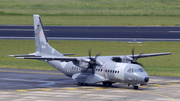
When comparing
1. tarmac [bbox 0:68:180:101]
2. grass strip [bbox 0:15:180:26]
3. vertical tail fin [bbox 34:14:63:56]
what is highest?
grass strip [bbox 0:15:180:26]

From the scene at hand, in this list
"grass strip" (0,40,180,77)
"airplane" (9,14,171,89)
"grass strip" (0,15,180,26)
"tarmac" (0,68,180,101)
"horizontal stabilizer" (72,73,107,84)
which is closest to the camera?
"tarmac" (0,68,180,101)

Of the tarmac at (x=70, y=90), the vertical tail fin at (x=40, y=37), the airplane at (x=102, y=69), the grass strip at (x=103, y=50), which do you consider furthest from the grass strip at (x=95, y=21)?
the airplane at (x=102, y=69)

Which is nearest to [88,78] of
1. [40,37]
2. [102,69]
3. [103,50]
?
[102,69]

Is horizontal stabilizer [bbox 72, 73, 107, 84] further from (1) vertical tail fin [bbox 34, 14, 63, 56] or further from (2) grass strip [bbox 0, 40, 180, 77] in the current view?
(2) grass strip [bbox 0, 40, 180, 77]

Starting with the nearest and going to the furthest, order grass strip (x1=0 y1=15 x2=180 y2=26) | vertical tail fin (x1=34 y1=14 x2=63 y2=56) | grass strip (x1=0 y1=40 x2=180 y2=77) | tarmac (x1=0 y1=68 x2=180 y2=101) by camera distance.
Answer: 1. tarmac (x1=0 y1=68 x2=180 y2=101)
2. vertical tail fin (x1=34 y1=14 x2=63 y2=56)
3. grass strip (x1=0 y1=40 x2=180 y2=77)
4. grass strip (x1=0 y1=15 x2=180 y2=26)

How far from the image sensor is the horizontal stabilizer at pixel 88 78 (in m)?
35.2

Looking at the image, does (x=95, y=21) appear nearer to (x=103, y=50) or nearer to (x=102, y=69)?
(x=103, y=50)

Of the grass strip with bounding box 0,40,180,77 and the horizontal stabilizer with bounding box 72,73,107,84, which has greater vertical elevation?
the grass strip with bounding box 0,40,180,77

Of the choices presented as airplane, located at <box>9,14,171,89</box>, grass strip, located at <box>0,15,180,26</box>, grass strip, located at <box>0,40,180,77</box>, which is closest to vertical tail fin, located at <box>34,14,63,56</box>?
airplane, located at <box>9,14,171,89</box>

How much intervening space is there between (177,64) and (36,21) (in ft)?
77.9

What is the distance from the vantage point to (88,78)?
36.1 m

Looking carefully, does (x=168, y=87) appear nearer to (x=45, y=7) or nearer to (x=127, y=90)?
(x=127, y=90)

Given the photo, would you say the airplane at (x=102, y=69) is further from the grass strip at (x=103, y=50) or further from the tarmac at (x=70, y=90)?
the grass strip at (x=103, y=50)

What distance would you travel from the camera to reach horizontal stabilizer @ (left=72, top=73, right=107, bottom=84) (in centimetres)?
3517
